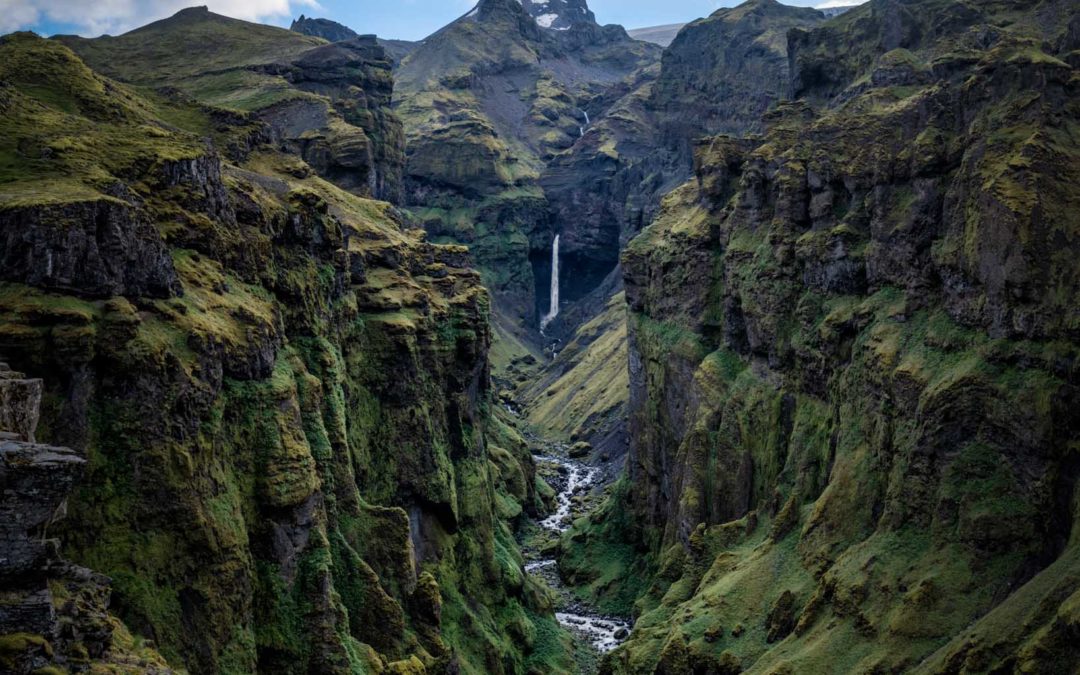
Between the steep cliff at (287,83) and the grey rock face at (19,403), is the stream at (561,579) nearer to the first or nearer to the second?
the steep cliff at (287,83)

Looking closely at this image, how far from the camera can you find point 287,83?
161 m

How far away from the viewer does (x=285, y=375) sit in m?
65.9

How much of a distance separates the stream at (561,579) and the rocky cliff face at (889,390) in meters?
4.49

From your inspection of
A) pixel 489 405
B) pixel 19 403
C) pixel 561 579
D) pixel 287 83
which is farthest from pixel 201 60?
pixel 19 403

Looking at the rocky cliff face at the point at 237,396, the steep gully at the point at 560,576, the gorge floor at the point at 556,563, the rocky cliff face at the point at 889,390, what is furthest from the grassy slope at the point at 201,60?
the steep gully at the point at 560,576

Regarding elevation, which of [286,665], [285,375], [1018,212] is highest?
[1018,212]

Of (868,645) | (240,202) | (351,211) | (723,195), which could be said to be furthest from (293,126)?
(868,645)

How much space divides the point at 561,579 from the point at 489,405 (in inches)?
970

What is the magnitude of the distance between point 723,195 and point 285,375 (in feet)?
264

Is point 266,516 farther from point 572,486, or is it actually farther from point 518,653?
point 572,486

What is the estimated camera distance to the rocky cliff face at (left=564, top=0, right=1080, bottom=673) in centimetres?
6619

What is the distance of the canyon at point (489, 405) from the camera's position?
5138 cm

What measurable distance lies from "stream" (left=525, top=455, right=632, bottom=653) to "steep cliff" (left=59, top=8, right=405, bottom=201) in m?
55.3

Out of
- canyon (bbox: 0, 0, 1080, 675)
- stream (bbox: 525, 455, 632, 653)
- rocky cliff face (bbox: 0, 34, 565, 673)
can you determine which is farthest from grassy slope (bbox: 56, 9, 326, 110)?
stream (bbox: 525, 455, 632, 653)
